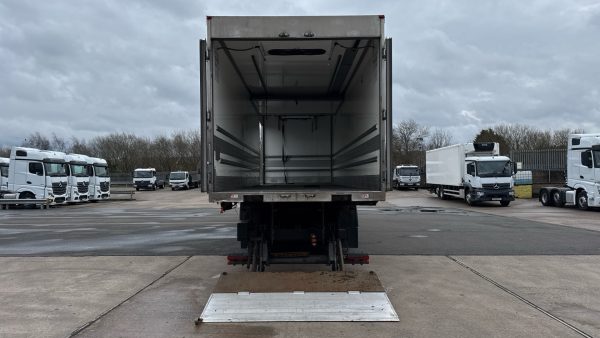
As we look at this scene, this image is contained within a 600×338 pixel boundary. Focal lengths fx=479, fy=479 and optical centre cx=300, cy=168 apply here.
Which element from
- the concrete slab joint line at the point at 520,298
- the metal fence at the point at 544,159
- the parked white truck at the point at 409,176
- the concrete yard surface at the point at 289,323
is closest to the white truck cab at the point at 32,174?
the concrete yard surface at the point at 289,323

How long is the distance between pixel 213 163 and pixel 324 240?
206 cm

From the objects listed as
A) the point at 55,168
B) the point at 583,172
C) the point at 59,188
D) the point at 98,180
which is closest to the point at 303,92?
the point at 583,172

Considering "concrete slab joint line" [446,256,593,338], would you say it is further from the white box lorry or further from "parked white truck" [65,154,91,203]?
"parked white truck" [65,154,91,203]

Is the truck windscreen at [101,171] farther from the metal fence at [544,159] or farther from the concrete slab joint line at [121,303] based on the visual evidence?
the metal fence at [544,159]

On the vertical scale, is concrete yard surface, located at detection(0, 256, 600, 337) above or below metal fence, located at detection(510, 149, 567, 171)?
below

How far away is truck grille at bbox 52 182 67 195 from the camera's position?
2766 centimetres

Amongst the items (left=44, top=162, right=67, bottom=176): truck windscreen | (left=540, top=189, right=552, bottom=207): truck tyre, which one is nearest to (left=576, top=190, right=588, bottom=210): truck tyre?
(left=540, top=189, right=552, bottom=207): truck tyre

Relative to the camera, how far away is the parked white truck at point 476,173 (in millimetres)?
24891

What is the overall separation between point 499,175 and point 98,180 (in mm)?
26087

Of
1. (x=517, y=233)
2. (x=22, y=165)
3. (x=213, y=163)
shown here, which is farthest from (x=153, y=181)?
(x=213, y=163)

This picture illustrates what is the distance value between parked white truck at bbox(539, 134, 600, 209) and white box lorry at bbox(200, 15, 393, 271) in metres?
15.1

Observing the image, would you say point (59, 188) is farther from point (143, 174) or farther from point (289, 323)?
point (289, 323)

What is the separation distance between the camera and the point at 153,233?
13.8 metres

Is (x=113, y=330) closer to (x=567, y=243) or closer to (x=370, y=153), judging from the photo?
(x=370, y=153)
